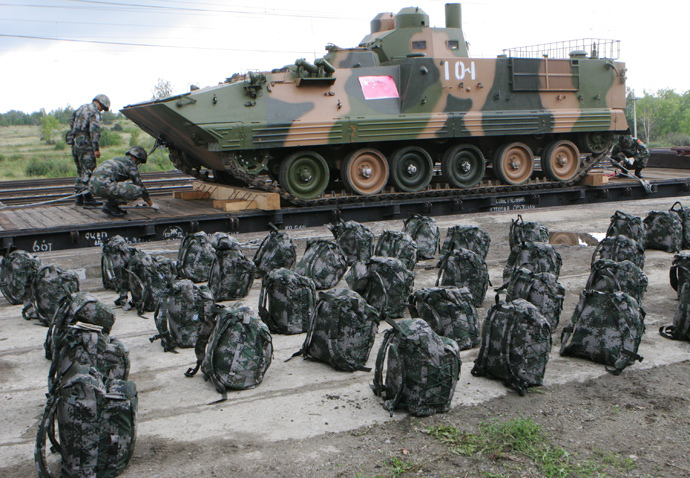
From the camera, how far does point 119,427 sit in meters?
3.82

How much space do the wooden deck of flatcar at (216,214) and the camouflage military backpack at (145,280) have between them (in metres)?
3.45

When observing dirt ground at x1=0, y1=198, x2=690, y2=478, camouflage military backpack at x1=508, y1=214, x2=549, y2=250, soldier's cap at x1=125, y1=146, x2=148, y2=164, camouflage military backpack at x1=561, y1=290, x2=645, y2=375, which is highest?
soldier's cap at x1=125, y1=146, x2=148, y2=164

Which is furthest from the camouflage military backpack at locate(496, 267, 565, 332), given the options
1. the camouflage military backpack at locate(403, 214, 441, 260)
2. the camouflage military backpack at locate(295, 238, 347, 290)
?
the camouflage military backpack at locate(403, 214, 441, 260)

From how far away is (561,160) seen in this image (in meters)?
14.6

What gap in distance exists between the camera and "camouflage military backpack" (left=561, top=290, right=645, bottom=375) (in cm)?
522

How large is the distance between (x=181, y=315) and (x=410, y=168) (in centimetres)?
787

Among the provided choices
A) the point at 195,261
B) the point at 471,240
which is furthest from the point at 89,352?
the point at 471,240

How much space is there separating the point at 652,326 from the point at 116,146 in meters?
39.3

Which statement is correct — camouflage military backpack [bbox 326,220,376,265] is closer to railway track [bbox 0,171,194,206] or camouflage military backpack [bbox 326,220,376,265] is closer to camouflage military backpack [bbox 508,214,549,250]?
camouflage military backpack [bbox 508,214,549,250]

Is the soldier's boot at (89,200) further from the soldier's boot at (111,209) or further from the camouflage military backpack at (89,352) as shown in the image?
the camouflage military backpack at (89,352)

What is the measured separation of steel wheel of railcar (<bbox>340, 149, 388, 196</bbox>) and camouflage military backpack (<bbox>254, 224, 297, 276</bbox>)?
14.4ft

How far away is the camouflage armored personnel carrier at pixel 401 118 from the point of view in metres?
11.6

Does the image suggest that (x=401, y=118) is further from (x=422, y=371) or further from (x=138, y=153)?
(x=422, y=371)

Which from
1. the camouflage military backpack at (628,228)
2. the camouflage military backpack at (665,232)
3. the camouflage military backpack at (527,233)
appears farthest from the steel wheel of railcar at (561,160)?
the camouflage military backpack at (527,233)
